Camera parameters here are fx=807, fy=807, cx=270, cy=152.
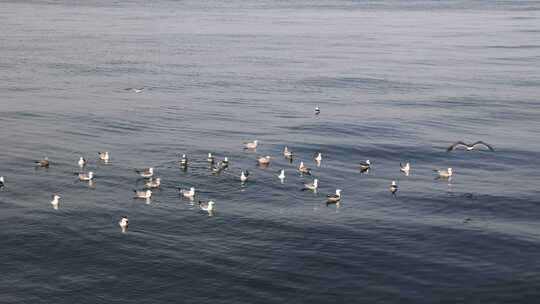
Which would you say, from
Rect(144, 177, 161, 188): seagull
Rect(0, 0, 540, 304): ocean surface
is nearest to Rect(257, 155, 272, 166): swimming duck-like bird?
Rect(0, 0, 540, 304): ocean surface

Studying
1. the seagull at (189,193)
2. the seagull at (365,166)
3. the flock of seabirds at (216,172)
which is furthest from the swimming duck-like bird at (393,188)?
the seagull at (189,193)

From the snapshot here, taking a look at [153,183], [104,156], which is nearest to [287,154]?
[153,183]

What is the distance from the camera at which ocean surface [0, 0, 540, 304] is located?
163 ft

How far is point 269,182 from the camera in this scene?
7038 centimetres

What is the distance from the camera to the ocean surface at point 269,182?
1954 inches

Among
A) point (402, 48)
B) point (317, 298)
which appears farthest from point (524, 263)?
point (402, 48)

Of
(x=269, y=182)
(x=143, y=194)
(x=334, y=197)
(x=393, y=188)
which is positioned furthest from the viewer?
(x=269, y=182)

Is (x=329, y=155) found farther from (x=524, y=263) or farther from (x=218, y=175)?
(x=524, y=263)

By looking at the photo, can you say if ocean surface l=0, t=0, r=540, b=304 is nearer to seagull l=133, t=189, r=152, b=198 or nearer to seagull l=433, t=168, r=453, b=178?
seagull l=133, t=189, r=152, b=198

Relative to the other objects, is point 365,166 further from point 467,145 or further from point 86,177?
point 86,177

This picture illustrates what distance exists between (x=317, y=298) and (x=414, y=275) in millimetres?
6978

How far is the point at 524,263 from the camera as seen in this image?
172 ft

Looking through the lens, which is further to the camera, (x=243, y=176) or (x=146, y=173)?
(x=243, y=176)

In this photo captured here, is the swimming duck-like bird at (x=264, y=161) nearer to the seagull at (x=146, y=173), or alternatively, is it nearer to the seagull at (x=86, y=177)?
the seagull at (x=146, y=173)
